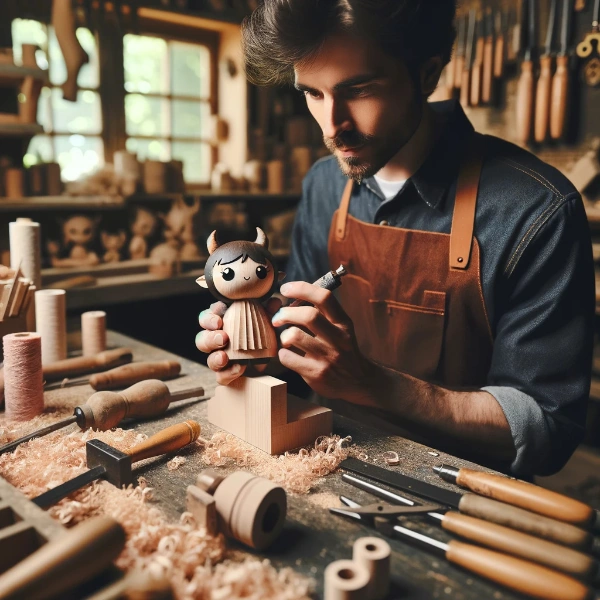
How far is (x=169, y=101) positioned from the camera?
369 centimetres

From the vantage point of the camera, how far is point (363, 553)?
740mm

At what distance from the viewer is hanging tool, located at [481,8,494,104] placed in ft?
10.8

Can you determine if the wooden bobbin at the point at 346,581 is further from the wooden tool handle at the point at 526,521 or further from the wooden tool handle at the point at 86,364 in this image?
the wooden tool handle at the point at 86,364

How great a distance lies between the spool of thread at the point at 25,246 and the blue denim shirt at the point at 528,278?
1033 millimetres

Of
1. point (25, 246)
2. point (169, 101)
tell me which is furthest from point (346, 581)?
point (169, 101)

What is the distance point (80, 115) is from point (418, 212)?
7.96ft

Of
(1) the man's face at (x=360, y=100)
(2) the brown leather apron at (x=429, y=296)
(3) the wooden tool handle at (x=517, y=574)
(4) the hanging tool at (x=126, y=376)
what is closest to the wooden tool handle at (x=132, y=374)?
(4) the hanging tool at (x=126, y=376)

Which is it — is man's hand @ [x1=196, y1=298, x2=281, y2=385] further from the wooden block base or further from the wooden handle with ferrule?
the wooden handle with ferrule

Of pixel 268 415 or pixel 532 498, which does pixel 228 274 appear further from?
pixel 532 498

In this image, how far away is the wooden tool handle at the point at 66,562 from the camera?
649 mm

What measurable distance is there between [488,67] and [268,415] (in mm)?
2864

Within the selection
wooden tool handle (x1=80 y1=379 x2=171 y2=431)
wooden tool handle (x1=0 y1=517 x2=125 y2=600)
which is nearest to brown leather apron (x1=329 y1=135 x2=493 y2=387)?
wooden tool handle (x1=80 y1=379 x2=171 y2=431)

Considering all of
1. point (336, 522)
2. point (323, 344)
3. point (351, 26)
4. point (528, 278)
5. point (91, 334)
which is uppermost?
point (351, 26)

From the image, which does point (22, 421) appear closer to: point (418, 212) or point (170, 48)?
point (418, 212)
